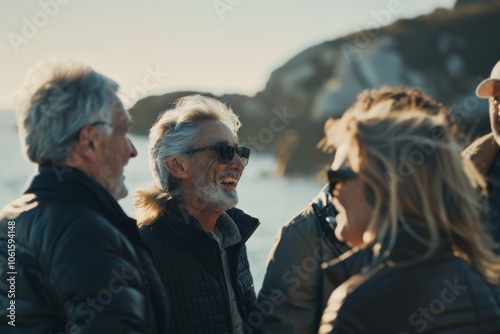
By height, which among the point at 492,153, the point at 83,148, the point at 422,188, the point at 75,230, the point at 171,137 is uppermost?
the point at 83,148

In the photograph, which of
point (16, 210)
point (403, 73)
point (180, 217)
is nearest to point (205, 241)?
point (180, 217)

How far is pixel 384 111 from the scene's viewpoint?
6.28 ft

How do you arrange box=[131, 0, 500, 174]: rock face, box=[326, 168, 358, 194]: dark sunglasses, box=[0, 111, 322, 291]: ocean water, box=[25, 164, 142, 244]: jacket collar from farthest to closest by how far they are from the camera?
1. box=[131, 0, 500, 174]: rock face
2. box=[0, 111, 322, 291]: ocean water
3. box=[25, 164, 142, 244]: jacket collar
4. box=[326, 168, 358, 194]: dark sunglasses

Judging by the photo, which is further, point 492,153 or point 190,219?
point 492,153

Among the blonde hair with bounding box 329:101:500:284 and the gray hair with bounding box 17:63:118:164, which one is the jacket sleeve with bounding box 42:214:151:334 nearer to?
the gray hair with bounding box 17:63:118:164

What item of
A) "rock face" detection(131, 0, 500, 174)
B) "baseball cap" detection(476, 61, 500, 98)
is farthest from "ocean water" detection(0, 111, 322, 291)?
"baseball cap" detection(476, 61, 500, 98)

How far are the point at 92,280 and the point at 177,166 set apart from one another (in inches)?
58.7

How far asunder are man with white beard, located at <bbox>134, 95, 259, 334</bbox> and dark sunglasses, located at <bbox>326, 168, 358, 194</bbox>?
116 cm

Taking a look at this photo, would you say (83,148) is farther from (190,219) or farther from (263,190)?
(263,190)

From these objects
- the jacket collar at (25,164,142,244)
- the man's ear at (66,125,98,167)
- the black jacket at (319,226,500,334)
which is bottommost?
the black jacket at (319,226,500,334)

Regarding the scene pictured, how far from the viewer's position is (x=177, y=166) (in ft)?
11.1

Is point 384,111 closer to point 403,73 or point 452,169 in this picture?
point 452,169

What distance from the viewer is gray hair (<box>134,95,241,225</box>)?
3.30m

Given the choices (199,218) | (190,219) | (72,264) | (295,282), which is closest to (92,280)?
(72,264)
